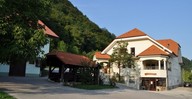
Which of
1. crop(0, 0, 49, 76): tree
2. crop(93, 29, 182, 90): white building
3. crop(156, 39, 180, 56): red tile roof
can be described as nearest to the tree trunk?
crop(0, 0, 49, 76): tree

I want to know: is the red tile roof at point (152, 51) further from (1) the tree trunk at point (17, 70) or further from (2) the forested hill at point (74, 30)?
(2) the forested hill at point (74, 30)

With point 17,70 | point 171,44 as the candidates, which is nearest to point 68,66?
point 17,70

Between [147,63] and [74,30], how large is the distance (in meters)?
36.6

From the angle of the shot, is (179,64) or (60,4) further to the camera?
(60,4)

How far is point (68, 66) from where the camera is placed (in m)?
33.0

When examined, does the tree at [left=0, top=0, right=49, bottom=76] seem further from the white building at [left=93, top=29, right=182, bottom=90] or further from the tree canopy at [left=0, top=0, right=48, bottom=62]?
the white building at [left=93, top=29, right=182, bottom=90]

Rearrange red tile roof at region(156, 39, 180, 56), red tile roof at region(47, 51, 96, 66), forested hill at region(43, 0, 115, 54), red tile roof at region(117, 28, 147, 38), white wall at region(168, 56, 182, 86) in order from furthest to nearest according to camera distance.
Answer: forested hill at region(43, 0, 115, 54), red tile roof at region(156, 39, 180, 56), red tile roof at region(117, 28, 147, 38), white wall at region(168, 56, 182, 86), red tile roof at region(47, 51, 96, 66)

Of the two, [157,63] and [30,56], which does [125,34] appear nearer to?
[157,63]

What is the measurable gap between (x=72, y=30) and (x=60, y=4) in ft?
53.8

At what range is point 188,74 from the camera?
85.4 metres

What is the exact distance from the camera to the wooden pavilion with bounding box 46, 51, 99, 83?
104ft

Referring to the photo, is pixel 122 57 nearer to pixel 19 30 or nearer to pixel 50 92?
pixel 50 92

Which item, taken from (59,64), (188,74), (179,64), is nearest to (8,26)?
(59,64)

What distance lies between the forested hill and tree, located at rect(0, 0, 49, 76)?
4733 cm
